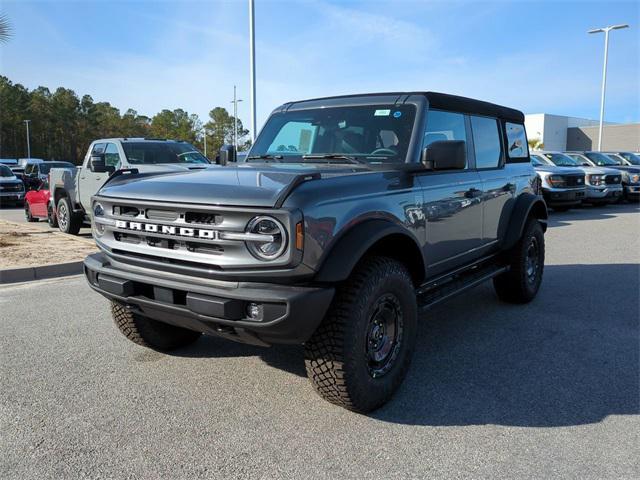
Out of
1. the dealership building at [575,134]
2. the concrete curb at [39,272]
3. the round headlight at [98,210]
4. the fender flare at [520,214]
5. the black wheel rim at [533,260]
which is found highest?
the dealership building at [575,134]

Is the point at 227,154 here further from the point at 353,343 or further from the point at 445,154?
the point at 353,343

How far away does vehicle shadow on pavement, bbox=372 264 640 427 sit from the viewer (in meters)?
3.21

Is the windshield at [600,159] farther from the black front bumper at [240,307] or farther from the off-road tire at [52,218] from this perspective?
the black front bumper at [240,307]

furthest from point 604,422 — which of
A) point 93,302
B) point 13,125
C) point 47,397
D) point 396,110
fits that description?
point 13,125

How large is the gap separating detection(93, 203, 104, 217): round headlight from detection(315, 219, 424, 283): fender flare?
172 centimetres

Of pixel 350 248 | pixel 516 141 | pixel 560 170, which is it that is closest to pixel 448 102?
pixel 516 141

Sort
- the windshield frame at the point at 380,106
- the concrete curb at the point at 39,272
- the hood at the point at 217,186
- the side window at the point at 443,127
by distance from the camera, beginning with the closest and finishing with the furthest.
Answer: the hood at the point at 217,186
the windshield frame at the point at 380,106
the side window at the point at 443,127
the concrete curb at the point at 39,272

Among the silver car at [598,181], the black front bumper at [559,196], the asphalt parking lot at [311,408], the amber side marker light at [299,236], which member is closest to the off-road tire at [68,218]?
the asphalt parking lot at [311,408]

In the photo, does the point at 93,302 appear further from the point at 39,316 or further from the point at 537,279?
the point at 537,279

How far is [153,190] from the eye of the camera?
3158 millimetres

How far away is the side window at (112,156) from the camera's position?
9.61 metres

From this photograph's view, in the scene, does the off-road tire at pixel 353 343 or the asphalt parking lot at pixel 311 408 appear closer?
the asphalt parking lot at pixel 311 408

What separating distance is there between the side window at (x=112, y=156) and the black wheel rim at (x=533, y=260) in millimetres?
7304

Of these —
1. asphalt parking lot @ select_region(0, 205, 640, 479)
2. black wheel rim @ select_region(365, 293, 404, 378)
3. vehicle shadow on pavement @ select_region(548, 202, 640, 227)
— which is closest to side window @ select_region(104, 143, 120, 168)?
asphalt parking lot @ select_region(0, 205, 640, 479)
